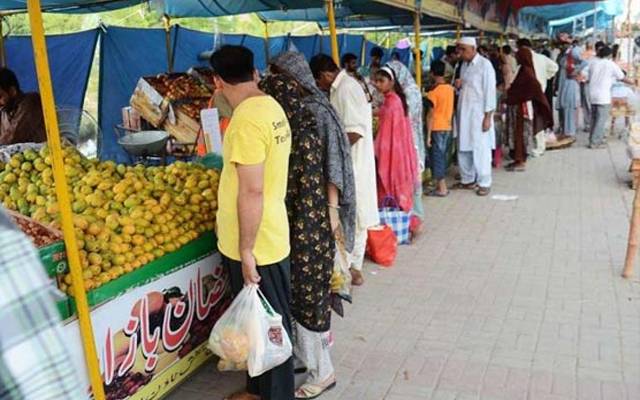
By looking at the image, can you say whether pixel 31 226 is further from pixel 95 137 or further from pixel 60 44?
pixel 60 44

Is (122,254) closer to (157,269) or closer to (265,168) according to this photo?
(157,269)

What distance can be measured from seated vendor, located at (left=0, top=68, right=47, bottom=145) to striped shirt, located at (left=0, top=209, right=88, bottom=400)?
401cm

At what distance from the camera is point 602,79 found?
9836mm

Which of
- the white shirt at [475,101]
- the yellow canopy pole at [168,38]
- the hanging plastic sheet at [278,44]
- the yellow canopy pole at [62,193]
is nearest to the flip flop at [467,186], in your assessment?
the white shirt at [475,101]

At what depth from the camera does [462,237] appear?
5871mm

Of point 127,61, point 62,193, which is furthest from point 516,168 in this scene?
point 62,193

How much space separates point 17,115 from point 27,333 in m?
4.18

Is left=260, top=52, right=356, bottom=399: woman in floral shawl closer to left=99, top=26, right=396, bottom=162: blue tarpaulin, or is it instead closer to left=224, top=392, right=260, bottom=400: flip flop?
left=224, top=392, right=260, bottom=400: flip flop

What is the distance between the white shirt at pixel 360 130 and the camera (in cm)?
397

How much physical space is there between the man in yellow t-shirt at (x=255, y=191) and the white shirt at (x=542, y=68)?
24.9ft

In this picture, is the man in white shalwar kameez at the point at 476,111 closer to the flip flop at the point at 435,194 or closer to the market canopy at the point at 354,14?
the flip flop at the point at 435,194

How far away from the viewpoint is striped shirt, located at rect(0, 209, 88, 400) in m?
0.82

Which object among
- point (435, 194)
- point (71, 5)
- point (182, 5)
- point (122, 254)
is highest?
point (182, 5)

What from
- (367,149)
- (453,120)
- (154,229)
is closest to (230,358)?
(154,229)
